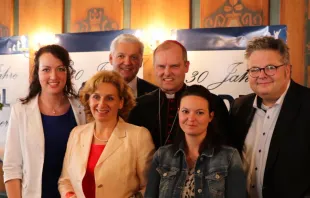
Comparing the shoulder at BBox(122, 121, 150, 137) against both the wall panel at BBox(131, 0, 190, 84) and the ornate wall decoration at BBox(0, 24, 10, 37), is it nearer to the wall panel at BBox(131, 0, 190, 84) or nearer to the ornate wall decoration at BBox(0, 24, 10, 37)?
the wall panel at BBox(131, 0, 190, 84)

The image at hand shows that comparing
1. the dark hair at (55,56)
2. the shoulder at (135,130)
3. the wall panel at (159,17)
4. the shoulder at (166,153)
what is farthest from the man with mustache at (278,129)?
the wall panel at (159,17)

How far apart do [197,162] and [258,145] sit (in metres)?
0.45

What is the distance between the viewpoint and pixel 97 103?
79.9 inches

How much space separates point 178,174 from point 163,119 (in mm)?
642

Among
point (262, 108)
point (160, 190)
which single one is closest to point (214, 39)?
point (262, 108)

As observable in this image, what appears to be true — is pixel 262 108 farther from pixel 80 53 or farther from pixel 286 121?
pixel 80 53

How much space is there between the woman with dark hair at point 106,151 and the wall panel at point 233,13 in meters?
2.09

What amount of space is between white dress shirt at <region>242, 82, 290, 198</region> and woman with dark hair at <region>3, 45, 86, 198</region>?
1.09 meters

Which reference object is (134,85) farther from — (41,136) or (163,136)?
(41,136)

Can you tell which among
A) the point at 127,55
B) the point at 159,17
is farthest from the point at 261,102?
the point at 159,17

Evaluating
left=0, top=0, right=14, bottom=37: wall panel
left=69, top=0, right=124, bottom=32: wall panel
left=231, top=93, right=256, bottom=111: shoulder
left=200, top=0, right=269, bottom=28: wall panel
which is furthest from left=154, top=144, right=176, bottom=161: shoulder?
left=0, top=0, right=14, bottom=37: wall panel

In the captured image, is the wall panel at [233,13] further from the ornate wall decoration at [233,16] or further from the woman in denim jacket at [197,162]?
the woman in denim jacket at [197,162]

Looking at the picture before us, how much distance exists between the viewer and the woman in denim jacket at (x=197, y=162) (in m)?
1.70

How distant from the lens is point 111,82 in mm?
2078
